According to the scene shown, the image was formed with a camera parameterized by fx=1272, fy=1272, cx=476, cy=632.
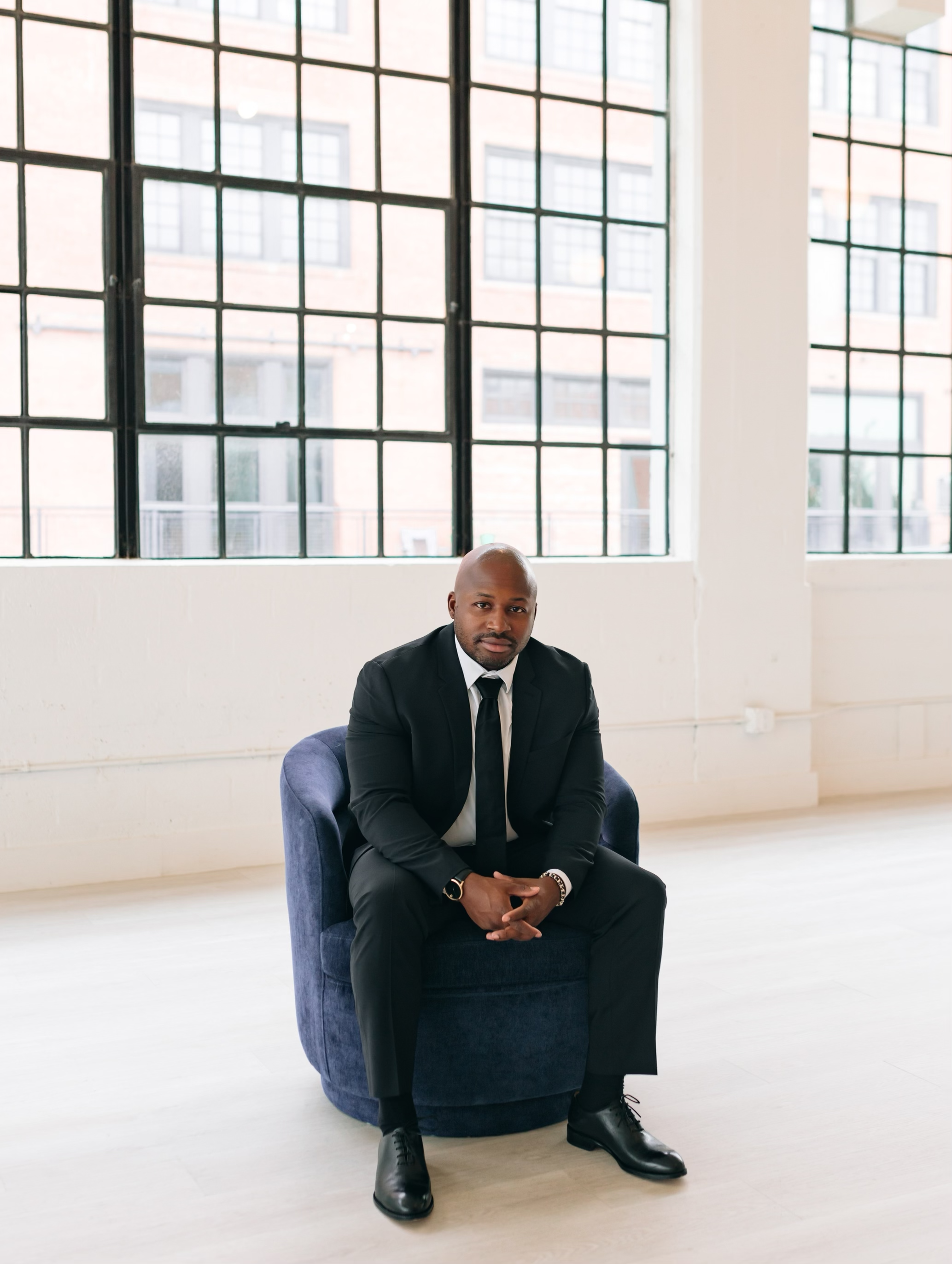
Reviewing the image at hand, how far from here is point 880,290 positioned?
6852mm

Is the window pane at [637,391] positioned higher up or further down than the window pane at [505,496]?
higher up

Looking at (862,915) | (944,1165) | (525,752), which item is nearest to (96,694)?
(525,752)

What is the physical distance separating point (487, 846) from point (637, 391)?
3770 millimetres

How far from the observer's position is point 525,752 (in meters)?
2.74

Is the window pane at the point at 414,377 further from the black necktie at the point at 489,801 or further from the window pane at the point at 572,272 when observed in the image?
the black necktie at the point at 489,801

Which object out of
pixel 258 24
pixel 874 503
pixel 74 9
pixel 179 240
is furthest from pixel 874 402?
pixel 74 9

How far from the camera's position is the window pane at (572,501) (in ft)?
19.1

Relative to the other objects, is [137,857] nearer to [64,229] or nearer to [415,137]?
[64,229]

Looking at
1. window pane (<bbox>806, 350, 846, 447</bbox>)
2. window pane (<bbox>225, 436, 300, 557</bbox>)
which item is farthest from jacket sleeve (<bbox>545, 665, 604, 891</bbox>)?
window pane (<bbox>806, 350, 846, 447</bbox>)

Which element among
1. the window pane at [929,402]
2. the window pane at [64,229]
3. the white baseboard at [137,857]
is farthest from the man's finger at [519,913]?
the window pane at [929,402]

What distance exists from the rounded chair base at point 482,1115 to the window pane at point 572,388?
3.63 metres

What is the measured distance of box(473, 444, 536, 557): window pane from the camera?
5.67m

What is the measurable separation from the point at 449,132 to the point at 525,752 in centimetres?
371

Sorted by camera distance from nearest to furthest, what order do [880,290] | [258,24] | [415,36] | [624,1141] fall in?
[624,1141]
[258,24]
[415,36]
[880,290]
